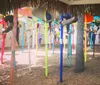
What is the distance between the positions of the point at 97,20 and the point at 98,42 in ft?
34.6

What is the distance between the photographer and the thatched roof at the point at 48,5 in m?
4.20

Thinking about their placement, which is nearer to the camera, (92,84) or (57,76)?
(92,84)

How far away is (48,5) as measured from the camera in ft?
15.4

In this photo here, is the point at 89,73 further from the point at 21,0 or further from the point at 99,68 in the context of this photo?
the point at 21,0

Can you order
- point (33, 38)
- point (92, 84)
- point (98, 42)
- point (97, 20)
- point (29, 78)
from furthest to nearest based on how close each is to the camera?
1. point (98, 42)
2. point (33, 38)
3. point (97, 20)
4. point (29, 78)
5. point (92, 84)

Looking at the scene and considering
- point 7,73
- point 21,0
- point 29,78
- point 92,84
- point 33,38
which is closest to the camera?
point 21,0

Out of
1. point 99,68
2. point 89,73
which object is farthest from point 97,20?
point 89,73

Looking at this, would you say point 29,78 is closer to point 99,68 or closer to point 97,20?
point 99,68

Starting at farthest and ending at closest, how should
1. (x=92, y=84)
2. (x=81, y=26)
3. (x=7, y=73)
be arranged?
(x=81, y=26) < (x=7, y=73) < (x=92, y=84)

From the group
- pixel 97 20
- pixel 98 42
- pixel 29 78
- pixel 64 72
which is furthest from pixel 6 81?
pixel 98 42

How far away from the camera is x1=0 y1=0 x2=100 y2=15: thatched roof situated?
4.20m

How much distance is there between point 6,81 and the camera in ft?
20.9

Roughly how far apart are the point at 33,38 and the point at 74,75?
1014 cm

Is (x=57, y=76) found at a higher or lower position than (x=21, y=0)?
lower
